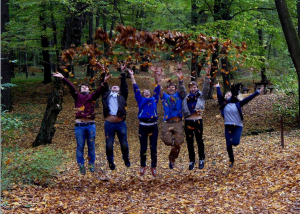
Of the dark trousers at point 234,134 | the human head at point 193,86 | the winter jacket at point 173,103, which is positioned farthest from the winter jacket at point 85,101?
the dark trousers at point 234,134

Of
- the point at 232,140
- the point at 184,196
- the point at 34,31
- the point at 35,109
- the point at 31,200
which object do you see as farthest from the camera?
the point at 35,109

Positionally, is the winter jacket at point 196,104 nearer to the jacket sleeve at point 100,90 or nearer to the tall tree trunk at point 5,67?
the jacket sleeve at point 100,90

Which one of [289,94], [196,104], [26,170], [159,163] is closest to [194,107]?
[196,104]

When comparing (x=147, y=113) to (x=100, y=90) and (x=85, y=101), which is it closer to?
(x=100, y=90)

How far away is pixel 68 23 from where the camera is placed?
1120cm

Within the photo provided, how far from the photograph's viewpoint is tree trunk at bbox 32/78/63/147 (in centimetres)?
1154

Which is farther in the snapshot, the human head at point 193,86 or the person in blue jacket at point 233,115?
the person in blue jacket at point 233,115

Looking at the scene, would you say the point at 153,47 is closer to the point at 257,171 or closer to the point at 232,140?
the point at 232,140

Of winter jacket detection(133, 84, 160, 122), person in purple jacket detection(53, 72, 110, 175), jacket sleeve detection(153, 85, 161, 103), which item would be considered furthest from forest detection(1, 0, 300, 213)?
winter jacket detection(133, 84, 160, 122)

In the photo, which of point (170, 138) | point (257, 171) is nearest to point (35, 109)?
point (170, 138)

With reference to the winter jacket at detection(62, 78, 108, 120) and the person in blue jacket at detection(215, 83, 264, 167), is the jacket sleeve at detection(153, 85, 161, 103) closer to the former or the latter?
the winter jacket at detection(62, 78, 108, 120)

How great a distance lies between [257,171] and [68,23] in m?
8.21

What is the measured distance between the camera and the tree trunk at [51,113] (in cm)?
1154

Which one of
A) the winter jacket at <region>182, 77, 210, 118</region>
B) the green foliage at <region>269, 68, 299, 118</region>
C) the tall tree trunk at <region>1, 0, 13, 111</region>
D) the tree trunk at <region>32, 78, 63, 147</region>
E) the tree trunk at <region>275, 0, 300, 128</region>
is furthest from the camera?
the tall tree trunk at <region>1, 0, 13, 111</region>
